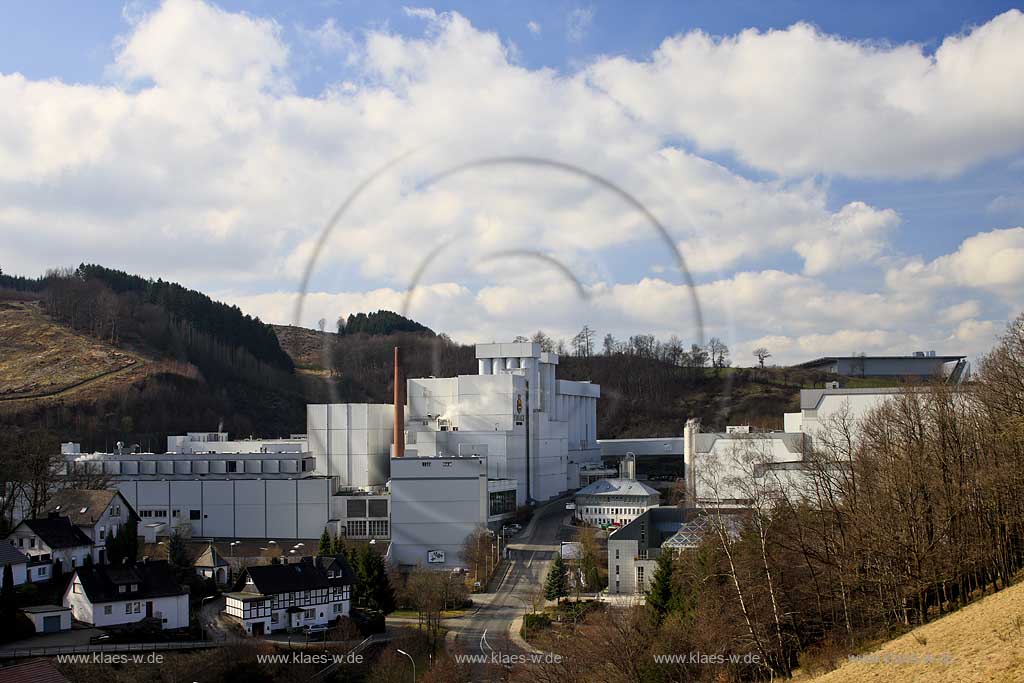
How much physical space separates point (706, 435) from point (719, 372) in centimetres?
4979

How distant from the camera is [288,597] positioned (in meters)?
30.2

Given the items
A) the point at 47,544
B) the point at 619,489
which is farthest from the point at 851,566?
the point at 619,489

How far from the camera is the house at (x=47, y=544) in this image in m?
31.4

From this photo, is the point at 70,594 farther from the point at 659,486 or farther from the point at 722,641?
the point at 659,486

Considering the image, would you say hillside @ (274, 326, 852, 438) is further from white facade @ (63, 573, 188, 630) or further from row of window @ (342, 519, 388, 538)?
white facade @ (63, 573, 188, 630)

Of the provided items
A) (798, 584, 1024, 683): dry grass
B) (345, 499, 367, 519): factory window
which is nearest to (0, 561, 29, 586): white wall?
(345, 499, 367, 519): factory window

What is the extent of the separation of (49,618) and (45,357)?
63467mm

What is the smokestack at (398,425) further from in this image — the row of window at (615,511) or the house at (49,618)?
the house at (49,618)

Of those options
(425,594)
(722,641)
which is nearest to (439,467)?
(425,594)

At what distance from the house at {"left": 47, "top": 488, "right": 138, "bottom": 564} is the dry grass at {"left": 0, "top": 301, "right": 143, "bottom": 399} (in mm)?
43910

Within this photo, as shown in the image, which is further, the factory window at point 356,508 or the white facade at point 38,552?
the factory window at point 356,508

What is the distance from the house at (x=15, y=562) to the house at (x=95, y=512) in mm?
4119

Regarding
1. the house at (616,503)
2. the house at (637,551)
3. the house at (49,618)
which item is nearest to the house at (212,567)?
the house at (49,618)

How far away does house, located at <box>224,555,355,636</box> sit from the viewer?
29.5 meters
